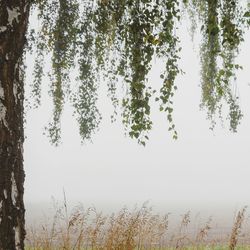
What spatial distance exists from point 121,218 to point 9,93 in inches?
112

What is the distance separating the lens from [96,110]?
24.9ft

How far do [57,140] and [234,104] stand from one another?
295 centimetres

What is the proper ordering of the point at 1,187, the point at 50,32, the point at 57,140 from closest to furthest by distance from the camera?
the point at 1,187 < the point at 50,32 < the point at 57,140

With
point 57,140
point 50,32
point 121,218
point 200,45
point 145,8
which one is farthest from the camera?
point 57,140

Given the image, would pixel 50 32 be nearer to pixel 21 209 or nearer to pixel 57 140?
pixel 57 140

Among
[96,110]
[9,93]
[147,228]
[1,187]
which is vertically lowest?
[147,228]

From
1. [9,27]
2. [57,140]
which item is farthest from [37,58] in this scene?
[9,27]

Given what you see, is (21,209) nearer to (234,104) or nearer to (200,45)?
(200,45)

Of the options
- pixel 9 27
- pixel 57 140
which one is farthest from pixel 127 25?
pixel 57 140

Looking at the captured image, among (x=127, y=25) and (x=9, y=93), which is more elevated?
(x=127, y=25)

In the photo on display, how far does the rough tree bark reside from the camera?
2367 mm

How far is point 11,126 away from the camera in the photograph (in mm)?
2434

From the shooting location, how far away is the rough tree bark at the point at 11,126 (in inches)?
93.2

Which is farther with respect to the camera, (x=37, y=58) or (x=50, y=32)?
(x=37, y=58)
